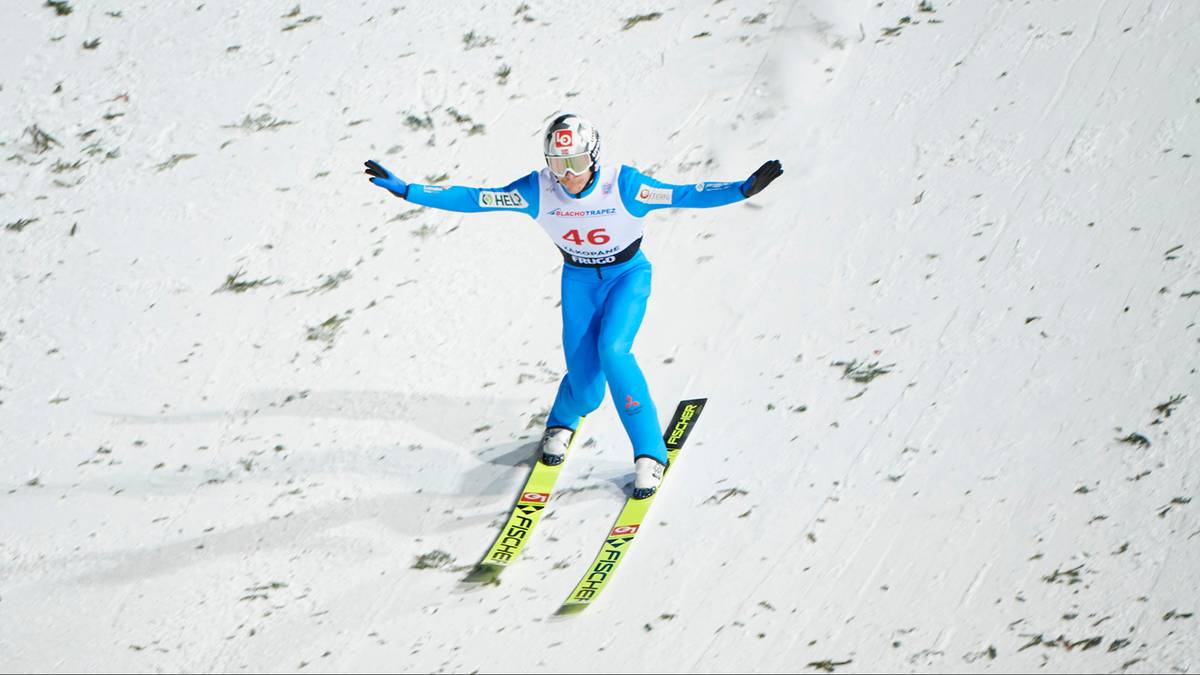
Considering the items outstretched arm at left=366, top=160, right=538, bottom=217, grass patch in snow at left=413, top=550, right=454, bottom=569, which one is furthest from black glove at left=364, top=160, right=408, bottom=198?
grass patch in snow at left=413, top=550, right=454, bottom=569

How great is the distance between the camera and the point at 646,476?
7273mm

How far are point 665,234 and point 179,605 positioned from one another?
4197mm

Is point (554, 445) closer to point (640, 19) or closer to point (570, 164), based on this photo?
point (570, 164)

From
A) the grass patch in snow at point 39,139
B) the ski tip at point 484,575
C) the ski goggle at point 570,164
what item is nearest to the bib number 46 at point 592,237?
the ski goggle at point 570,164

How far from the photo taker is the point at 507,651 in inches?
266

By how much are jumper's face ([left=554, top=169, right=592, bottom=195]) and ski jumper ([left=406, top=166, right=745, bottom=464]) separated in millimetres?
49

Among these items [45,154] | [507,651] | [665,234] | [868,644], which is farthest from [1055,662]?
[45,154]

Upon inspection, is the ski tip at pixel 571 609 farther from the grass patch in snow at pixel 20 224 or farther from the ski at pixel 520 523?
the grass patch in snow at pixel 20 224

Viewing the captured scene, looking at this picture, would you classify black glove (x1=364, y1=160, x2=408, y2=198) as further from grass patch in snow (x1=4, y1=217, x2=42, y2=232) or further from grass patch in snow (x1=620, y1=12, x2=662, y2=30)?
grass patch in snow (x1=620, y1=12, x2=662, y2=30)

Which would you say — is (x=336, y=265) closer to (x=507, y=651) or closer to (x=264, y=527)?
(x=264, y=527)

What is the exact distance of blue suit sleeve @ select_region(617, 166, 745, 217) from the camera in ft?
21.6

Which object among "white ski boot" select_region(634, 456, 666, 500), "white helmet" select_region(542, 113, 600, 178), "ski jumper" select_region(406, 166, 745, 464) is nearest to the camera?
"white helmet" select_region(542, 113, 600, 178)

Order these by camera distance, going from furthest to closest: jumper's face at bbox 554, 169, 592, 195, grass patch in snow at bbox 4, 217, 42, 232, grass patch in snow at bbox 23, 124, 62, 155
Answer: grass patch in snow at bbox 23, 124, 62, 155 < grass patch in snow at bbox 4, 217, 42, 232 < jumper's face at bbox 554, 169, 592, 195

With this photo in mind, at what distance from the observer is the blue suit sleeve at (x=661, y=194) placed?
660 centimetres
